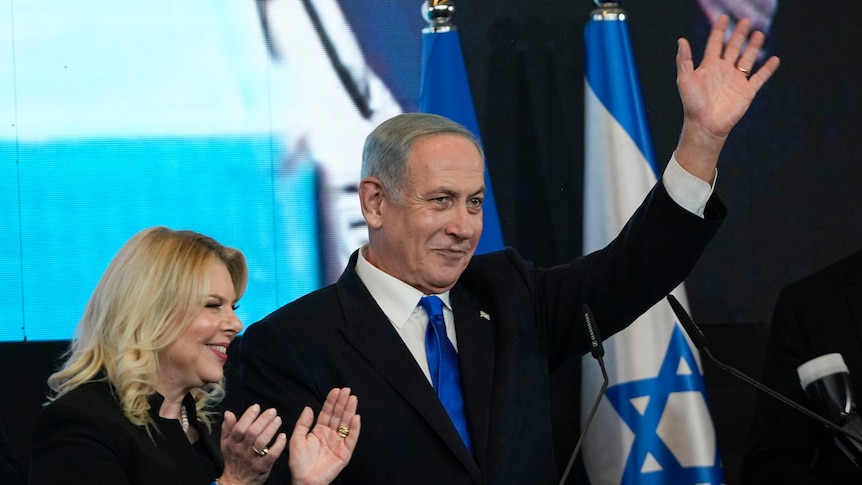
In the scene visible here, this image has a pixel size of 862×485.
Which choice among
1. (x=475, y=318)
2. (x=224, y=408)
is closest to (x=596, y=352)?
(x=475, y=318)

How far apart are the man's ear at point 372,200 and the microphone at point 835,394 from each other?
952 millimetres

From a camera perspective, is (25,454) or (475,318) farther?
(25,454)

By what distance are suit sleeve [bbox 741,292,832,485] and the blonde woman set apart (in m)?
1.23

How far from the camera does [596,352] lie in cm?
209

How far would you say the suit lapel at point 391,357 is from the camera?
86.8 inches

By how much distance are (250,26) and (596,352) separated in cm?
232

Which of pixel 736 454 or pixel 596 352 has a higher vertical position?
pixel 596 352

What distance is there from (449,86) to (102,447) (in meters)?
1.89

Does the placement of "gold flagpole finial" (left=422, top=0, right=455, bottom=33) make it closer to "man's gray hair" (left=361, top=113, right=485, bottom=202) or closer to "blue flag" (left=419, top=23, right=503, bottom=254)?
"blue flag" (left=419, top=23, right=503, bottom=254)

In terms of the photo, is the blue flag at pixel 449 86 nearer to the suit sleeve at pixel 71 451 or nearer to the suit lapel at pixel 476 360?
the suit lapel at pixel 476 360

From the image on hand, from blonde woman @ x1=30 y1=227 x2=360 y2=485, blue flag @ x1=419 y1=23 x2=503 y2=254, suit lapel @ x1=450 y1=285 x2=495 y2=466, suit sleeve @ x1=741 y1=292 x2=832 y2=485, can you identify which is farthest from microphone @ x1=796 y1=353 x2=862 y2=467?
blue flag @ x1=419 y1=23 x2=503 y2=254

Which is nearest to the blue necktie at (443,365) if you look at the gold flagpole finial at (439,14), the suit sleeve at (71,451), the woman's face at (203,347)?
the woman's face at (203,347)

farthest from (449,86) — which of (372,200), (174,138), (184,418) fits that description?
(184,418)

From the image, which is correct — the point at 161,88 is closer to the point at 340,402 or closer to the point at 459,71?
the point at 459,71
